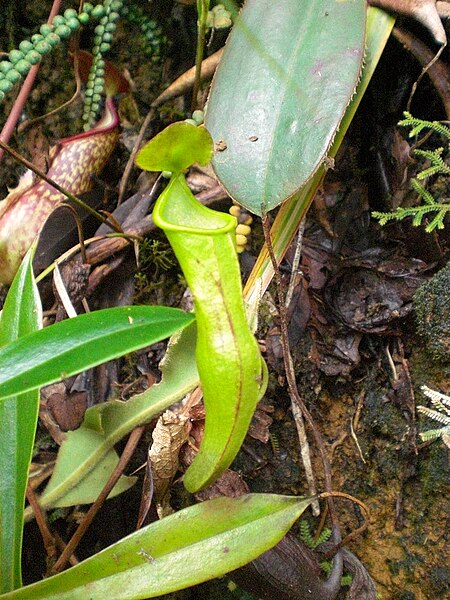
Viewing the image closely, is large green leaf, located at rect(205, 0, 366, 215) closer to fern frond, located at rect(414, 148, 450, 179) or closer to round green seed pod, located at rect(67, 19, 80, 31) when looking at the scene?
fern frond, located at rect(414, 148, 450, 179)

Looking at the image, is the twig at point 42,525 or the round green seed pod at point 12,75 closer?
the twig at point 42,525

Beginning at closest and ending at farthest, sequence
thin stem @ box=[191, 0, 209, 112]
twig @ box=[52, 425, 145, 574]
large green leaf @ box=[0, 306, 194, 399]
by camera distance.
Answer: large green leaf @ box=[0, 306, 194, 399] < twig @ box=[52, 425, 145, 574] < thin stem @ box=[191, 0, 209, 112]

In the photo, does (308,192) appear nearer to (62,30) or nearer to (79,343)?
(79,343)

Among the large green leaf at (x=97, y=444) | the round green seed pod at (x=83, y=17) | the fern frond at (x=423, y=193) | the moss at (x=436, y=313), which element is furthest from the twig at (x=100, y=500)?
the round green seed pod at (x=83, y=17)

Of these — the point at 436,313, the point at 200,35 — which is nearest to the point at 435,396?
the point at 436,313

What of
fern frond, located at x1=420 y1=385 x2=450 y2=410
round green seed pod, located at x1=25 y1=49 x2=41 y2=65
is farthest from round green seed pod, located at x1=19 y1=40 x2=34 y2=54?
fern frond, located at x1=420 y1=385 x2=450 y2=410

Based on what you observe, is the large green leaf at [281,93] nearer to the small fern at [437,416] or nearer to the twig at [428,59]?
the twig at [428,59]

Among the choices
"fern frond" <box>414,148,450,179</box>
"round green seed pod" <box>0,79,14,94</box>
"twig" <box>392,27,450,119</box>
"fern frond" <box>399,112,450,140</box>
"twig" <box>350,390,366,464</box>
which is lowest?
"twig" <box>350,390,366,464</box>
